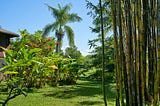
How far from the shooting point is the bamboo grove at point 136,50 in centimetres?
322

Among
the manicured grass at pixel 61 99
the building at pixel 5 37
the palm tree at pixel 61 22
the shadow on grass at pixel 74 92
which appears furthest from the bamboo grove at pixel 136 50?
the palm tree at pixel 61 22

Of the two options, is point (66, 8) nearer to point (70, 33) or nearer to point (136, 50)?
point (70, 33)

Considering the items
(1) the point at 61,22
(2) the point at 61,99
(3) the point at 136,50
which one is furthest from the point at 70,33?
(3) the point at 136,50

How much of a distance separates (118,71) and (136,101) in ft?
1.27

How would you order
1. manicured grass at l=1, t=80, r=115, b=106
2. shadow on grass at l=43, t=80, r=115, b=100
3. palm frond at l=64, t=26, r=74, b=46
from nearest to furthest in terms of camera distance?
manicured grass at l=1, t=80, r=115, b=106, shadow on grass at l=43, t=80, r=115, b=100, palm frond at l=64, t=26, r=74, b=46

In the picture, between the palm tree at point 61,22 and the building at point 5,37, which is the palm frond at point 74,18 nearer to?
the palm tree at point 61,22

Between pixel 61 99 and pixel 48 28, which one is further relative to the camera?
pixel 48 28

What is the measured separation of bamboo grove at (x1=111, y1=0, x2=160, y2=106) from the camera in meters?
3.22

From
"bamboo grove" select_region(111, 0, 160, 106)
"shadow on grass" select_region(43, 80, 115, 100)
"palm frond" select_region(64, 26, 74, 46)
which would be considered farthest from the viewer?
"palm frond" select_region(64, 26, 74, 46)

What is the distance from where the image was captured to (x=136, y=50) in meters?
3.24

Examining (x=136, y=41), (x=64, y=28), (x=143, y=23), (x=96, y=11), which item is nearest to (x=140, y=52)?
(x=136, y=41)

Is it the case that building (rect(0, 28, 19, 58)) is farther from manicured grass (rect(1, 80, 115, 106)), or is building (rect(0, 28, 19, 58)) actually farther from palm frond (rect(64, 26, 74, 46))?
manicured grass (rect(1, 80, 115, 106))

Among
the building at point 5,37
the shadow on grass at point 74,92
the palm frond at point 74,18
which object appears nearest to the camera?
the shadow on grass at point 74,92

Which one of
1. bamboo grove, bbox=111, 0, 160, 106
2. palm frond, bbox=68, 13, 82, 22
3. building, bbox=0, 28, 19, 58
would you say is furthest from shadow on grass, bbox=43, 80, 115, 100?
palm frond, bbox=68, 13, 82, 22
